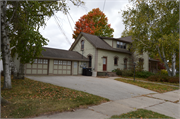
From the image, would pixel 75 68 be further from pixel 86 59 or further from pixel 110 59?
pixel 110 59

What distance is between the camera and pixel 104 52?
2170cm

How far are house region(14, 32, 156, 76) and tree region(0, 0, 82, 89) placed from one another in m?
8.27

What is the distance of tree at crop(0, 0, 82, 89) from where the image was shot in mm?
7664

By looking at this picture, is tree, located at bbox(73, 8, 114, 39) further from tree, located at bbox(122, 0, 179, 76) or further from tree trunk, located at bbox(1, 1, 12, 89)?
tree trunk, located at bbox(1, 1, 12, 89)

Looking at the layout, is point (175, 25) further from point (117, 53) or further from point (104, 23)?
point (104, 23)

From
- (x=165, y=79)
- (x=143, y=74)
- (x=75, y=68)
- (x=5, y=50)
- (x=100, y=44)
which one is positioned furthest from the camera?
(x=100, y=44)

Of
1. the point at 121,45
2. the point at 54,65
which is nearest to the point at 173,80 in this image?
the point at 121,45

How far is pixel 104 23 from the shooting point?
33.2 metres

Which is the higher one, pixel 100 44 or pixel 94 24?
pixel 94 24

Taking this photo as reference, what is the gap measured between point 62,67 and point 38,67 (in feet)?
11.1

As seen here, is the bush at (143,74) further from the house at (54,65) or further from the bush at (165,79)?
the house at (54,65)

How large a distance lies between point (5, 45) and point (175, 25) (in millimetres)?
18026

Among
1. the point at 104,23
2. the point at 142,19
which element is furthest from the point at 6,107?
the point at 104,23

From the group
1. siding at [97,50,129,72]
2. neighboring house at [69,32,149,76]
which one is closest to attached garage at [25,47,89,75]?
neighboring house at [69,32,149,76]
